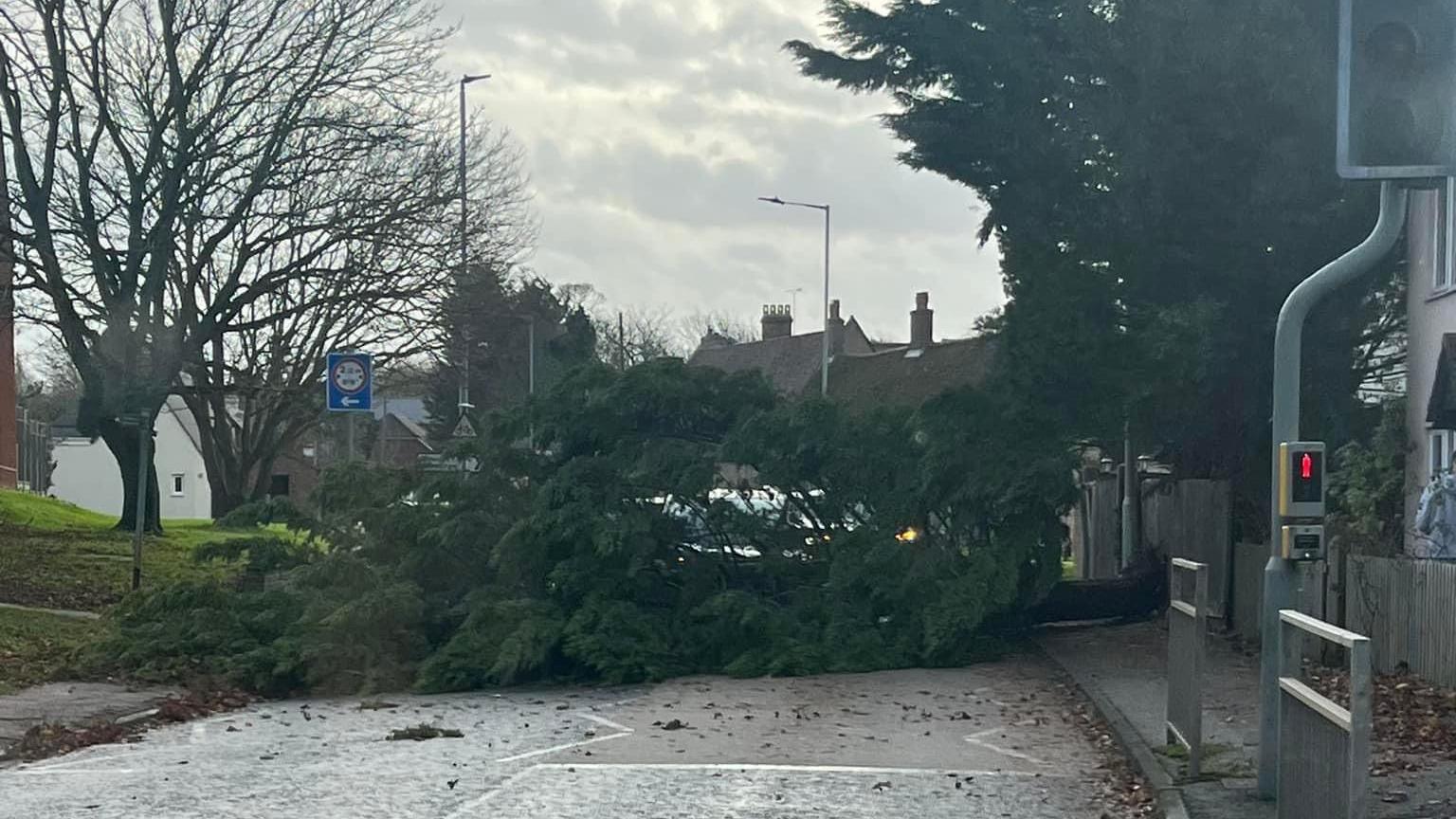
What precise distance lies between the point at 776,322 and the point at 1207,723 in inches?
2624

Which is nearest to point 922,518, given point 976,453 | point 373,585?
point 976,453

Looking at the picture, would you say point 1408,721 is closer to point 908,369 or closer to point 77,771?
point 77,771

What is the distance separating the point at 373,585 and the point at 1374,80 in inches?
444

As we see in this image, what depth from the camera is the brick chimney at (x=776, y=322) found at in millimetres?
79438

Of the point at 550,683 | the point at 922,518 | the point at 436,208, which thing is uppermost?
the point at 436,208

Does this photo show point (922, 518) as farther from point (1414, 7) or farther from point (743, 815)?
point (1414, 7)

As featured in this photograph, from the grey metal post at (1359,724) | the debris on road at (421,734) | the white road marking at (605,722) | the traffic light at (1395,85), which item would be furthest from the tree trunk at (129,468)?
the grey metal post at (1359,724)

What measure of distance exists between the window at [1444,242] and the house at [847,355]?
24.5 meters

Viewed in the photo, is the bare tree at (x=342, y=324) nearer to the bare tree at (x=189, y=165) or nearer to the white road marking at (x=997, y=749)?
the bare tree at (x=189, y=165)

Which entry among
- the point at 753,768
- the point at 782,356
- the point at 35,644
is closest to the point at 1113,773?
the point at 753,768

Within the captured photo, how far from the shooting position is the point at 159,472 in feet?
286

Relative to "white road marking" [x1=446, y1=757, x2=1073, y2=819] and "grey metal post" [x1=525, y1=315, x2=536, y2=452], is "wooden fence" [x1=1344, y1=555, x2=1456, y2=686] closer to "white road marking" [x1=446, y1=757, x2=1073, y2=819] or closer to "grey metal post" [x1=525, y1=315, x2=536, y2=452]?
"white road marking" [x1=446, y1=757, x2=1073, y2=819]

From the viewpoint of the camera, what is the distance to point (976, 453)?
60.3 ft

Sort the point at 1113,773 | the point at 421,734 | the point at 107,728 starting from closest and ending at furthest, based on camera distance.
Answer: the point at 1113,773
the point at 421,734
the point at 107,728
